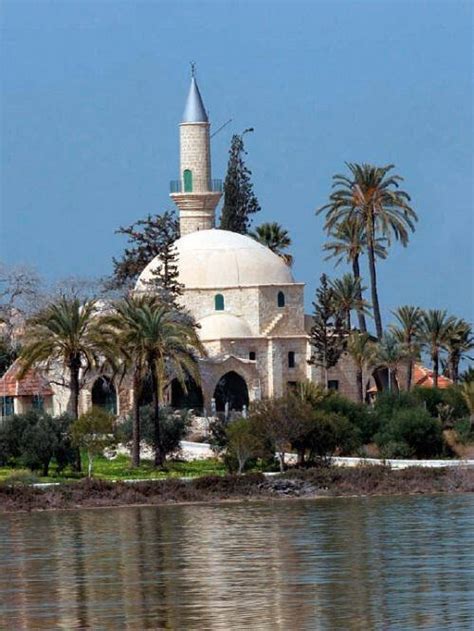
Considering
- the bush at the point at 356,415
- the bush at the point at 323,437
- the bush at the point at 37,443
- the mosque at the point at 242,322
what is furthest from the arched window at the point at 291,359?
the bush at the point at 37,443

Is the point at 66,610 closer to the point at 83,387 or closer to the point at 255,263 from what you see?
the point at 83,387

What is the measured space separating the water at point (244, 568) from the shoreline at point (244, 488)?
6.47 feet

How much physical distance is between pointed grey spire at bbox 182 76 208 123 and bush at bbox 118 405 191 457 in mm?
26817

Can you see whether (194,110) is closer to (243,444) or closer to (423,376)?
(423,376)

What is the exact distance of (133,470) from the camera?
187ft

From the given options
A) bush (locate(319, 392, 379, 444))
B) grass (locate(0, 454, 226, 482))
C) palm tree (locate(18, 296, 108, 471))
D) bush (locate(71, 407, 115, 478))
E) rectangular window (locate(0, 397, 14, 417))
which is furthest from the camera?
rectangular window (locate(0, 397, 14, 417))

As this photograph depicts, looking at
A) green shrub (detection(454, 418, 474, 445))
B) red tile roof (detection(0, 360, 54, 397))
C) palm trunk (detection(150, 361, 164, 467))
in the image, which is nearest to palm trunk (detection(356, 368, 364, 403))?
green shrub (detection(454, 418, 474, 445))

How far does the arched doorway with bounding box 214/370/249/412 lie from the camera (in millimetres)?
79625

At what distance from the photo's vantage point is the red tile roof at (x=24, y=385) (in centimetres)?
7394

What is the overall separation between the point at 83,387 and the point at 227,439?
1640 centimetres

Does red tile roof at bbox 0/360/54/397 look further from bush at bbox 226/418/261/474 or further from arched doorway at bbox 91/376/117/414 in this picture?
bush at bbox 226/418/261/474

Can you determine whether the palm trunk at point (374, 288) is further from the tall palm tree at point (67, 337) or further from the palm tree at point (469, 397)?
the tall palm tree at point (67, 337)

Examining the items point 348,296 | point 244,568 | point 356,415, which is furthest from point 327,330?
point 244,568

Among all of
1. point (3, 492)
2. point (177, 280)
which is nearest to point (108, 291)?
point (177, 280)
